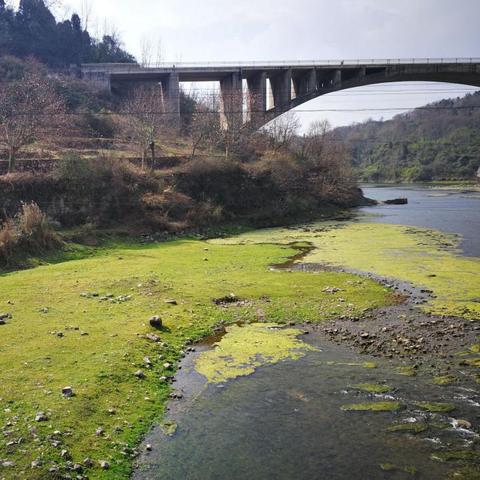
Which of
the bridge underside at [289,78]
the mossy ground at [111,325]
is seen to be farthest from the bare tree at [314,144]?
the mossy ground at [111,325]

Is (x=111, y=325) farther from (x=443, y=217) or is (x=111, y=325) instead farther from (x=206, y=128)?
(x=443, y=217)

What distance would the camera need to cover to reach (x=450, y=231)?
132 ft

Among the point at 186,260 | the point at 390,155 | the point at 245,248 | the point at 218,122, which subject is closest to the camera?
the point at 186,260

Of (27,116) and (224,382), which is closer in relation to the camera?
(224,382)

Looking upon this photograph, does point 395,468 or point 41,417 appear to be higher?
point 41,417

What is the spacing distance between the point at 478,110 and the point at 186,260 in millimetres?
149126

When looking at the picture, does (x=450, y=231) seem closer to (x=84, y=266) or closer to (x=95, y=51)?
(x=84, y=266)

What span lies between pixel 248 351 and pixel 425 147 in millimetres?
136049

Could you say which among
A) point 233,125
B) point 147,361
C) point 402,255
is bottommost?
point 402,255

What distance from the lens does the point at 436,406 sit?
11562mm

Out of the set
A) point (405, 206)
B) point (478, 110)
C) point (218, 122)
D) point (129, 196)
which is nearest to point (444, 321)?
point (129, 196)

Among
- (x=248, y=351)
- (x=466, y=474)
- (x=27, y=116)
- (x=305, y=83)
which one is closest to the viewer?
(x=466, y=474)

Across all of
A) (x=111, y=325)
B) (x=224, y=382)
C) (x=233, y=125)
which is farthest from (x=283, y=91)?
(x=224, y=382)

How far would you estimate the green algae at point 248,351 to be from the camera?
45.4ft
